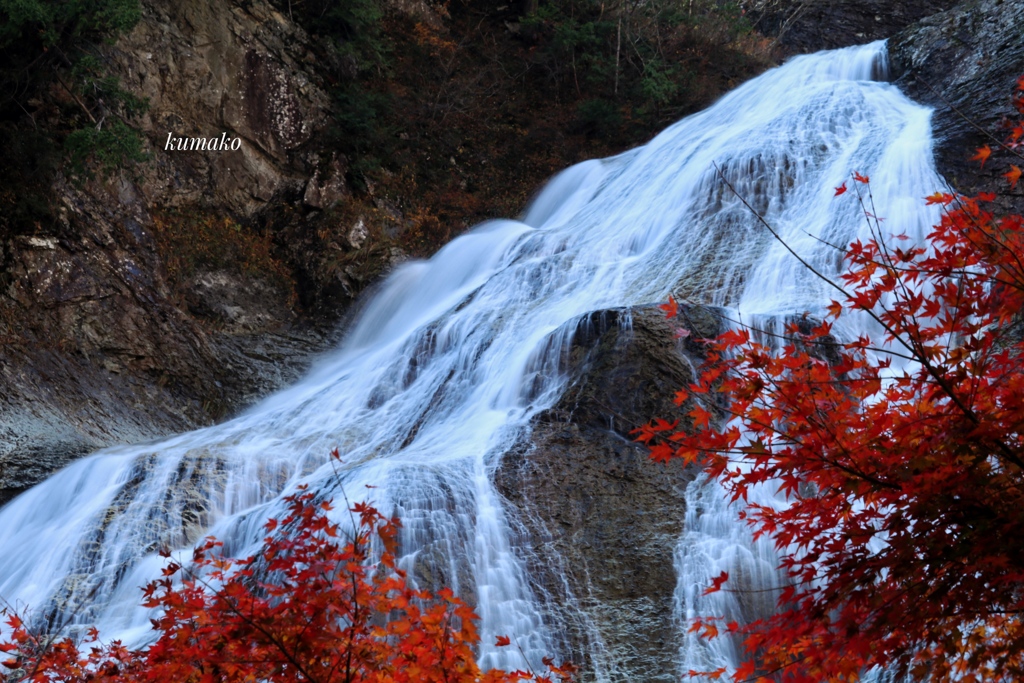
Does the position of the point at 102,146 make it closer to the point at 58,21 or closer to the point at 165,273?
the point at 58,21

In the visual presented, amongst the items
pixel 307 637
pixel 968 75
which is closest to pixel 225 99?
pixel 968 75

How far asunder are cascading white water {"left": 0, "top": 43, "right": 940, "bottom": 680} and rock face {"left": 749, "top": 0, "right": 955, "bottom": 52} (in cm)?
616

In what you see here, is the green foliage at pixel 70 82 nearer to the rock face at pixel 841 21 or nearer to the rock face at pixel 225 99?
the rock face at pixel 225 99

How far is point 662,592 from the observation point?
6.21 meters

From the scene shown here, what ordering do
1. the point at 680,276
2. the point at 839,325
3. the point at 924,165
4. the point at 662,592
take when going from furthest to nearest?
1. the point at 924,165
2. the point at 680,276
3. the point at 839,325
4. the point at 662,592

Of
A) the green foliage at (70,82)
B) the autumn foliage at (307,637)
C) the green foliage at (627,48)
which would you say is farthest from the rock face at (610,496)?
the green foliage at (627,48)

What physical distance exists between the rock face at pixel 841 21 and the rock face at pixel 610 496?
1577cm

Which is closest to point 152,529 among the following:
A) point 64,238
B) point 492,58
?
point 64,238

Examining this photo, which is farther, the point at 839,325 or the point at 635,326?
the point at 839,325

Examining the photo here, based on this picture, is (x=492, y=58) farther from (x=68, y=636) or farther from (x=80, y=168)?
(x=68, y=636)

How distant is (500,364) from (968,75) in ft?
27.7

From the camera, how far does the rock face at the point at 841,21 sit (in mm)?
20516

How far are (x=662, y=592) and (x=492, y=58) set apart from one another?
15.0 metres

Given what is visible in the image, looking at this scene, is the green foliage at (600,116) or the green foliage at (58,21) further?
the green foliage at (600,116)
